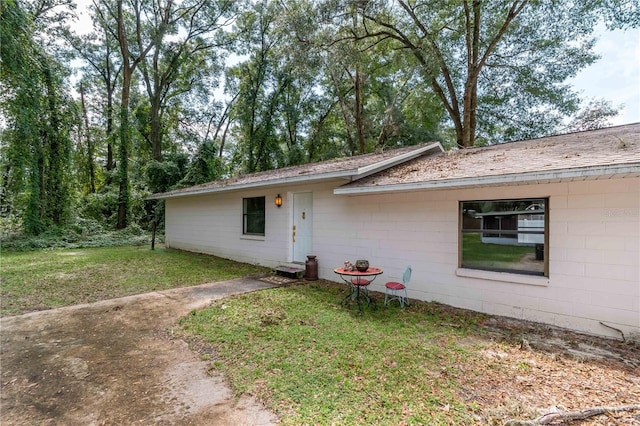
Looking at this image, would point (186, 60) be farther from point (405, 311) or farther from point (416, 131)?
point (405, 311)

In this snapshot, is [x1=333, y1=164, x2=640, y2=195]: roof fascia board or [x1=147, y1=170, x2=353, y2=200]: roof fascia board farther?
[x1=147, y1=170, x2=353, y2=200]: roof fascia board

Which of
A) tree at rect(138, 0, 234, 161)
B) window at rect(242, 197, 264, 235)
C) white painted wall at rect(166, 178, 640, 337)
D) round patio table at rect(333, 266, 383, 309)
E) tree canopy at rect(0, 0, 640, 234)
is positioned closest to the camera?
white painted wall at rect(166, 178, 640, 337)

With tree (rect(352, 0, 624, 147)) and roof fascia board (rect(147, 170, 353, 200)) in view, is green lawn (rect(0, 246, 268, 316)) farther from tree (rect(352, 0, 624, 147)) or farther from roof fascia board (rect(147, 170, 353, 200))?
tree (rect(352, 0, 624, 147))

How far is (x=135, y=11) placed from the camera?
19.0 metres

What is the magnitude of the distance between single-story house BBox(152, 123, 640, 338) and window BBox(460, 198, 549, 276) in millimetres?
15

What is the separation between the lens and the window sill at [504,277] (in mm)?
4422

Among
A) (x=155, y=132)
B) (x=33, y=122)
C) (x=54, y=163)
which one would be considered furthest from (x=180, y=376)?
(x=155, y=132)

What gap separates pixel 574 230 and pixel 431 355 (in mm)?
2741

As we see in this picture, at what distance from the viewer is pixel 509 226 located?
4.76m

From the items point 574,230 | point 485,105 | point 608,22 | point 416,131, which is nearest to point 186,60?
point 416,131

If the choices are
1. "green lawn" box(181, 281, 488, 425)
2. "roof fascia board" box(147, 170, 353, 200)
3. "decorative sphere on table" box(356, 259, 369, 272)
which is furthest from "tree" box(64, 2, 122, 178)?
"decorative sphere on table" box(356, 259, 369, 272)

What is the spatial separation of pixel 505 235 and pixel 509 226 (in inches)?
6.1

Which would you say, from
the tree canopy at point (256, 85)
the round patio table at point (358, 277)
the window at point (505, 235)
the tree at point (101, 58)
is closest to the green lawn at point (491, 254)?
the window at point (505, 235)

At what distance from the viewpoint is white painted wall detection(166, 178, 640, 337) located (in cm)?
388
